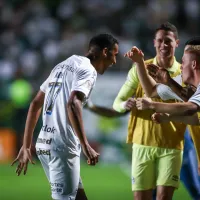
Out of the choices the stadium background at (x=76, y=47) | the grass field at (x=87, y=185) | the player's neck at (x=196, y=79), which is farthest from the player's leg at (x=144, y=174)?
the stadium background at (x=76, y=47)

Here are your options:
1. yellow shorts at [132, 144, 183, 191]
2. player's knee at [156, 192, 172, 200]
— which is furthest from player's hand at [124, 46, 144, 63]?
player's knee at [156, 192, 172, 200]

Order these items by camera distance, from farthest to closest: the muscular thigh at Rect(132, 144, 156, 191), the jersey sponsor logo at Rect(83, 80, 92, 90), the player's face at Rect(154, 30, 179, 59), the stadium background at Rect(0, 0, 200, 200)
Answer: the stadium background at Rect(0, 0, 200, 200), the player's face at Rect(154, 30, 179, 59), the muscular thigh at Rect(132, 144, 156, 191), the jersey sponsor logo at Rect(83, 80, 92, 90)

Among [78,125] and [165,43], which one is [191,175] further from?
[78,125]

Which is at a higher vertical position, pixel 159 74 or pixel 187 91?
pixel 159 74

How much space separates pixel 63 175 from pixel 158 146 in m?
1.72

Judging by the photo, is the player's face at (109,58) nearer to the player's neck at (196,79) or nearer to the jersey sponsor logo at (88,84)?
the jersey sponsor logo at (88,84)

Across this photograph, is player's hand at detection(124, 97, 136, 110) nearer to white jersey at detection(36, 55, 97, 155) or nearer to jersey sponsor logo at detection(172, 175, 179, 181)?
jersey sponsor logo at detection(172, 175, 179, 181)

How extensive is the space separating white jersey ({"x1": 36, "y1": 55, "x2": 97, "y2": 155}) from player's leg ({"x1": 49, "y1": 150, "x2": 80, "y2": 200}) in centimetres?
7

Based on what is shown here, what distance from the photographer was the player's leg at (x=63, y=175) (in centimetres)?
635

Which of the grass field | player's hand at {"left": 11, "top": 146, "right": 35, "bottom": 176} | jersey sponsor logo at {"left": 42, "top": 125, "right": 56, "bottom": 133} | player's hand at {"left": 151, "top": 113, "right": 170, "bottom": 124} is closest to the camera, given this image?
jersey sponsor logo at {"left": 42, "top": 125, "right": 56, "bottom": 133}

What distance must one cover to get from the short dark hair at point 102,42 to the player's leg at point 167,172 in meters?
1.49

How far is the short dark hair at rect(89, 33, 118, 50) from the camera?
688 cm

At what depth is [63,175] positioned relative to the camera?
6352 mm

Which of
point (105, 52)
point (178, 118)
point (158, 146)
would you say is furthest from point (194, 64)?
point (158, 146)
